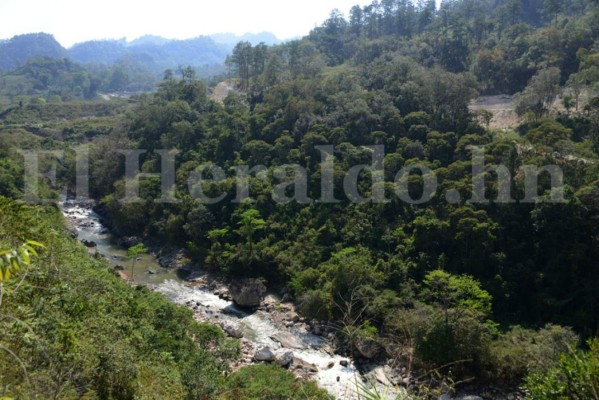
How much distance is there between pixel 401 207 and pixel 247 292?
8419 millimetres

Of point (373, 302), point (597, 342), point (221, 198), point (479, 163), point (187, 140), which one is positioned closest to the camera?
point (597, 342)

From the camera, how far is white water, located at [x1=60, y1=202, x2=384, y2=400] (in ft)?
51.3

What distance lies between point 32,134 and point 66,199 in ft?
52.7

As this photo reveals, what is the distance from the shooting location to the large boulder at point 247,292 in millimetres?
20625

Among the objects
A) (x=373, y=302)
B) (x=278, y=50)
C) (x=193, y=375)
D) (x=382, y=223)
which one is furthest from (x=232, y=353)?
(x=278, y=50)

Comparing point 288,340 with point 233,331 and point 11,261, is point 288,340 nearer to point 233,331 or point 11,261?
point 233,331

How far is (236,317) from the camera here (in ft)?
65.3

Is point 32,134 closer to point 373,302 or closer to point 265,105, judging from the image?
point 265,105

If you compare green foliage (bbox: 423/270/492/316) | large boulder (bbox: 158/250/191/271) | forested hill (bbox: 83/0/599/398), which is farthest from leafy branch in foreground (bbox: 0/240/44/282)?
large boulder (bbox: 158/250/191/271)

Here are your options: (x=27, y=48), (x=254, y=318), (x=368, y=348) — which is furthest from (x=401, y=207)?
(x=27, y=48)

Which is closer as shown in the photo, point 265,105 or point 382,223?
point 382,223

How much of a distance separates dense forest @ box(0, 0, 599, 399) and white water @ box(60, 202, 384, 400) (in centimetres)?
113

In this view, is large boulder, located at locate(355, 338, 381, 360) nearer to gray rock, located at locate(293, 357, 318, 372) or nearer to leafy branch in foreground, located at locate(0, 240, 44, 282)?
gray rock, located at locate(293, 357, 318, 372)

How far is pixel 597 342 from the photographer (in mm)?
5469
